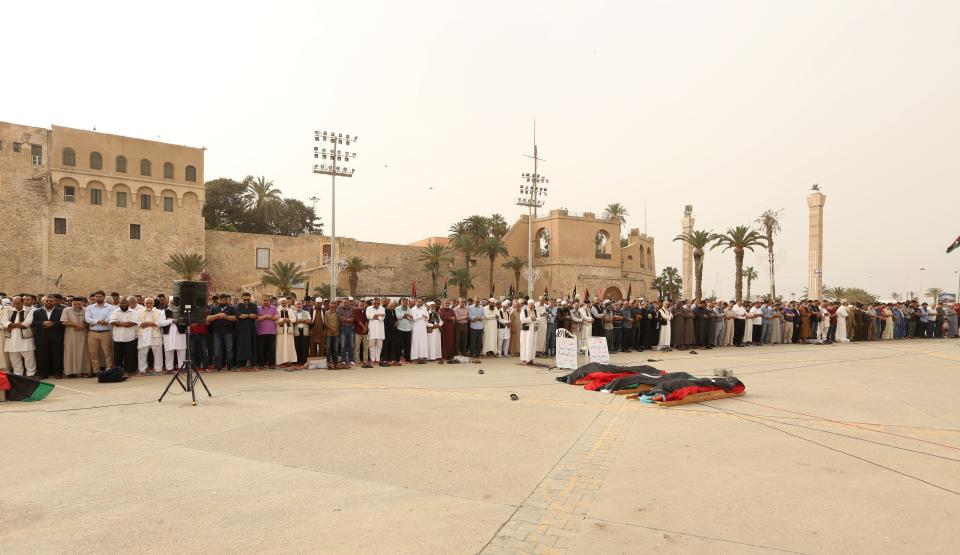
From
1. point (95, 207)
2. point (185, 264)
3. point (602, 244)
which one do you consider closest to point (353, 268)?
point (185, 264)

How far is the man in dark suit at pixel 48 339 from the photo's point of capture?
37.1 feet

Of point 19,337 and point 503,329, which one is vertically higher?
point 19,337

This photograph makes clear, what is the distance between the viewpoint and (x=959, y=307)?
89.9 ft

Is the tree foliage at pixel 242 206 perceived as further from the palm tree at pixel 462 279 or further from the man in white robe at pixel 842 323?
the man in white robe at pixel 842 323

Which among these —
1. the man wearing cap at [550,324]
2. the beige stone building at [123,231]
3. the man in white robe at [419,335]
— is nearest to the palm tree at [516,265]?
the beige stone building at [123,231]

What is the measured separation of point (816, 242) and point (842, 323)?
22875 millimetres

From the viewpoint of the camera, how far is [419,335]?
15070 mm

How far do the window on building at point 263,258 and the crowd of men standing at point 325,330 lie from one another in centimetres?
3580

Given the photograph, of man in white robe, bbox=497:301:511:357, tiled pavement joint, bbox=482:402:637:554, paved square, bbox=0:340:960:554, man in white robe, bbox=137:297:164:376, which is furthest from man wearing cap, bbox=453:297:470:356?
tiled pavement joint, bbox=482:402:637:554

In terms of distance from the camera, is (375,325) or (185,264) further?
(185,264)

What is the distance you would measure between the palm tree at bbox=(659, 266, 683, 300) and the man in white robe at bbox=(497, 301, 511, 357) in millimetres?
67971

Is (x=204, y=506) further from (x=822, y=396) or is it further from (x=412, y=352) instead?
(x=412, y=352)

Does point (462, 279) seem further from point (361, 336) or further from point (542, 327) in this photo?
point (361, 336)

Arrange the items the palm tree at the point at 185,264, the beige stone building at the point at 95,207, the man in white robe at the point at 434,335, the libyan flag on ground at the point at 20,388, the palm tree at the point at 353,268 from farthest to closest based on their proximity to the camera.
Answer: the palm tree at the point at 353,268
the palm tree at the point at 185,264
the beige stone building at the point at 95,207
the man in white robe at the point at 434,335
the libyan flag on ground at the point at 20,388
